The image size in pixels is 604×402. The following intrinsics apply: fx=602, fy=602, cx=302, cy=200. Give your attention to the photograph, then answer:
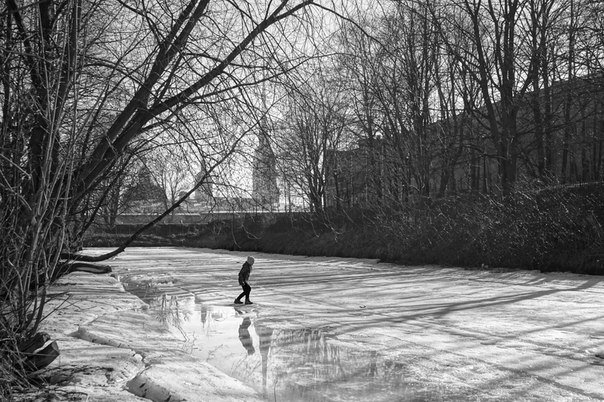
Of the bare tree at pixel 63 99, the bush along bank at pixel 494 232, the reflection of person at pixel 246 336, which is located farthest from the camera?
the bush along bank at pixel 494 232

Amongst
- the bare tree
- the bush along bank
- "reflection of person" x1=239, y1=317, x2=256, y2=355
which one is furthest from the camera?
the bush along bank

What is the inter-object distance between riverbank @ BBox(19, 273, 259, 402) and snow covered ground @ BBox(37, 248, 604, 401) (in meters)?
0.02

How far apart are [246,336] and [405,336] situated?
279 cm

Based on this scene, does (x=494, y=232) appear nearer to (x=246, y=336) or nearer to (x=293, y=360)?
(x=246, y=336)

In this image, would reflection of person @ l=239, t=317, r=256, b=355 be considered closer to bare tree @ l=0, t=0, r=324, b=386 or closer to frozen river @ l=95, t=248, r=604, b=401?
frozen river @ l=95, t=248, r=604, b=401

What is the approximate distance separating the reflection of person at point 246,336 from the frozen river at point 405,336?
20 millimetres

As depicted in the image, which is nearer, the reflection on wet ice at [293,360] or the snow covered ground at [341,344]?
the snow covered ground at [341,344]

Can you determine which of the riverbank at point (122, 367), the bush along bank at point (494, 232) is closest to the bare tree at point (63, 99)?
the riverbank at point (122, 367)

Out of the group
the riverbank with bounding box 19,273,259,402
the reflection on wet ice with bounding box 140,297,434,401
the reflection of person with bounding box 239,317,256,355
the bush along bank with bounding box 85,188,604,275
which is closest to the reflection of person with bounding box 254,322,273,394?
the reflection on wet ice with bounding box 140,297,434,401

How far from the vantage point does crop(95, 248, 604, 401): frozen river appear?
6973mm

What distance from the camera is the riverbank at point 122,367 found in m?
5.59

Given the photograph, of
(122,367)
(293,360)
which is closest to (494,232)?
(293,360)

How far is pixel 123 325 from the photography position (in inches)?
409

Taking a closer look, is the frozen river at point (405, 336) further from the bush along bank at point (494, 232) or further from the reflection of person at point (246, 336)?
the bush along bank at point (494, 232)
